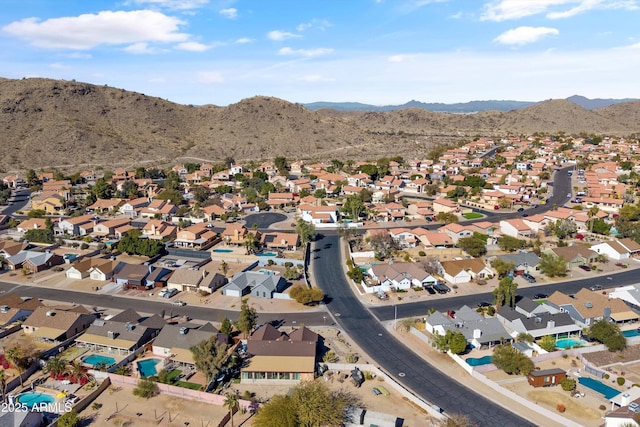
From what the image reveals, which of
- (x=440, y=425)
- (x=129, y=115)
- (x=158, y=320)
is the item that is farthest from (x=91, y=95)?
(x=440, y=425)

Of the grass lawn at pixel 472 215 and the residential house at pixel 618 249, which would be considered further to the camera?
the grass lawn at pixel 472 215

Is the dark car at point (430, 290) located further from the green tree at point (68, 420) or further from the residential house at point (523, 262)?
the green tree at point (68, 420)

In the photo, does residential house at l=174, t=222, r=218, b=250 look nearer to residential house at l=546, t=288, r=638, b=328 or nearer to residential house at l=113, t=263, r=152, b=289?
residential house at l=113, t=263, r=152, b=289

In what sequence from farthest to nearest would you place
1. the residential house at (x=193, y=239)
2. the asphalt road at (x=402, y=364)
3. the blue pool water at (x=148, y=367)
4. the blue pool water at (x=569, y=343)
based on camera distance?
→ the residential house at (x=193, y=239) → the blue pool water at (x=569, y=343) → the blue pool water at (x=148, y=367) → the asphalt road at (x=402, y=364)

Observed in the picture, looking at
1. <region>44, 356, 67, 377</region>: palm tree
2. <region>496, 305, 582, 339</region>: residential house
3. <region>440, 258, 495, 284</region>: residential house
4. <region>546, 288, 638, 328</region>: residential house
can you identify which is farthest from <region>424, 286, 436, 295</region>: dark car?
<region>44, 356, 67, 377</region>: palm tree

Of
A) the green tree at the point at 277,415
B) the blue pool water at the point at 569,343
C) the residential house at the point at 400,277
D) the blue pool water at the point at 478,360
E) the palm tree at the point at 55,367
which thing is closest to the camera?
the green tree at the point at 277,415

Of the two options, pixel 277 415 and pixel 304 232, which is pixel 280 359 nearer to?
pixel 277 415

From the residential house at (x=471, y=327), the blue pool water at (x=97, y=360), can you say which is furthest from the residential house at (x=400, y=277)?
the blue pool water at (x=97, y=360)

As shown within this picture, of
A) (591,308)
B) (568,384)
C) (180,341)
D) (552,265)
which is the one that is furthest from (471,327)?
(180,341)
